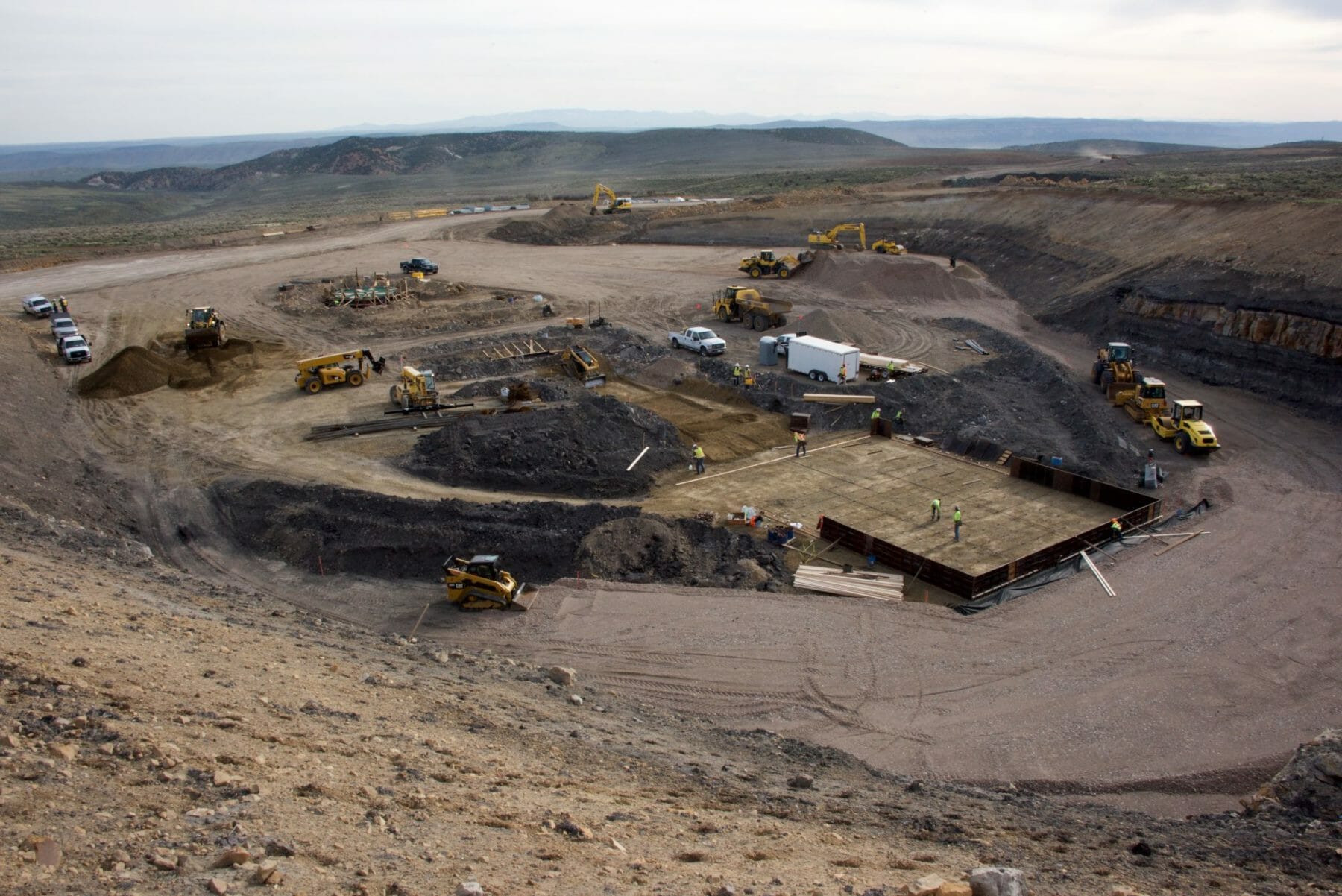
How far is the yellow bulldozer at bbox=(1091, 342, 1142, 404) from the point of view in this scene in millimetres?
34156

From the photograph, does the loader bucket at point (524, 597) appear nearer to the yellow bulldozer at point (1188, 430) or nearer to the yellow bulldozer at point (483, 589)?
the yellow bulldozer at point (483, 589)

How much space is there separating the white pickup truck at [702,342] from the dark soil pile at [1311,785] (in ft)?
95.6

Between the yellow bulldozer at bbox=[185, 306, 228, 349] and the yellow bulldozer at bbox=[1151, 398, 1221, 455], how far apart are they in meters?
36.6

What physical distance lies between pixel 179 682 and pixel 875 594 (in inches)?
547

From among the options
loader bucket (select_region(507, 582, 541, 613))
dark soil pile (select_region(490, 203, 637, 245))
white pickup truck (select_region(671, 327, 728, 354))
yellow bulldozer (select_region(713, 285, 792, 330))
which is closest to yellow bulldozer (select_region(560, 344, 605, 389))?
white pickup truck (select_region(671, 327, 728, 354))

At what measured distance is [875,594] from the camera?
20.6 metres

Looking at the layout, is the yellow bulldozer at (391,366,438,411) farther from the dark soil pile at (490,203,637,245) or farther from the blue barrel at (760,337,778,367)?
the dark soil pile at (490,203,637,245)

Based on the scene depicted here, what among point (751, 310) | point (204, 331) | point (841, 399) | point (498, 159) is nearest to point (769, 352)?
Answer: point (751, 310)

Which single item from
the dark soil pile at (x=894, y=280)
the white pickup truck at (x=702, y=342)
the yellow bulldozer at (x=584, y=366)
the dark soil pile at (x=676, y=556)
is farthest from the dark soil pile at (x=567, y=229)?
the dark soil pile at (x=676, y=556)

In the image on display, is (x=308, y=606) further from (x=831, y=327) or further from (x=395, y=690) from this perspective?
(x=831, y=327)

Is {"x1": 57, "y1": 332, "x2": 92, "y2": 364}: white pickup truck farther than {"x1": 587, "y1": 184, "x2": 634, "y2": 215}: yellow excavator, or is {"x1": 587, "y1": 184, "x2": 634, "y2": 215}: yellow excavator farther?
{"x1": 587, "y1": 184, "x2": 634, "y2": 215}: yellow excavator

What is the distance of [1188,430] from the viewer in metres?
29.2

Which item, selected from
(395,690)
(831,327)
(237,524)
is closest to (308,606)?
(237,524)

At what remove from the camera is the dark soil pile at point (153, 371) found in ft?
113
